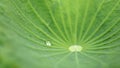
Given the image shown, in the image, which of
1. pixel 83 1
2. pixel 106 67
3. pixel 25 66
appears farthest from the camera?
pixel 106 67

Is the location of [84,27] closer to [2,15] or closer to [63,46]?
[63,46]

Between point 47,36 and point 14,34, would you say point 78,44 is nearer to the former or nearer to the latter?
point 47,36

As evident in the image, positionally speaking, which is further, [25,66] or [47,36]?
[47,36]

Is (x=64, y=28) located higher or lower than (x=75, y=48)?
higher

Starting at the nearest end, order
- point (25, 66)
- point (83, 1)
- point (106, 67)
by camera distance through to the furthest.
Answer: point (25, 66), point (83, 1), point (106, 67)

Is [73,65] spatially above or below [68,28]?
A: below

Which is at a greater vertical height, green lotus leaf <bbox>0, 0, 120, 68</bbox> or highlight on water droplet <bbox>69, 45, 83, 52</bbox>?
green lotus leaf <bbox>0, 0, 120, 68</bbox>

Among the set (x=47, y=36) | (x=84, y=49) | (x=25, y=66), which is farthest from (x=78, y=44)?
(x=25, y=66)

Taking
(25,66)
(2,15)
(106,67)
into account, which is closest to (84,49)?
(106,67)

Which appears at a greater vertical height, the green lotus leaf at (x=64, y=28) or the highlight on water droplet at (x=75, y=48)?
the green lotus leaf at (x=64, y=28)

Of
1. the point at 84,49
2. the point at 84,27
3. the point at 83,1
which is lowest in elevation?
the point at 84,49
